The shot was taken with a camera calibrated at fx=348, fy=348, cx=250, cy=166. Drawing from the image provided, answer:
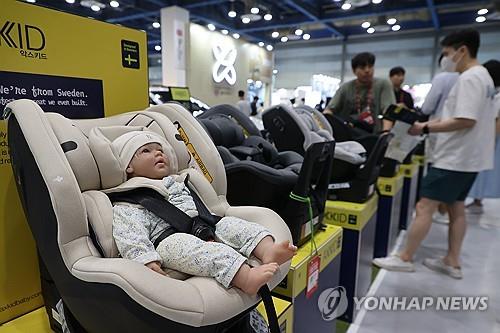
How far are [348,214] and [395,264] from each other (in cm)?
99

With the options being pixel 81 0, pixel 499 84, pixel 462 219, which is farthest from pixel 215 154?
pixel 81 0

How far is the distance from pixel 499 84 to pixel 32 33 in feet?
10.9

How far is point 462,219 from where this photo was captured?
2.32 m

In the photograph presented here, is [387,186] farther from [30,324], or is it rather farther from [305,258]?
[30,324]

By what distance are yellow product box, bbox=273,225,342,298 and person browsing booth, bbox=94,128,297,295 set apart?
0.34 meters

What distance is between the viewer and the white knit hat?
0.96 metres

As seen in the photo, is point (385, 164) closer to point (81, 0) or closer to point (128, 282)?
point (128, 282)

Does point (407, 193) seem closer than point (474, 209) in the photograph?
Yes

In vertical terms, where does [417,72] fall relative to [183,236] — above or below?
above

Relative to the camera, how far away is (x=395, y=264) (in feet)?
8.05

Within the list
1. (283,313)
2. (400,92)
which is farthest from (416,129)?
(400,92)

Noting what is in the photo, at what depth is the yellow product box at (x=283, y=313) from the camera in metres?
1.01

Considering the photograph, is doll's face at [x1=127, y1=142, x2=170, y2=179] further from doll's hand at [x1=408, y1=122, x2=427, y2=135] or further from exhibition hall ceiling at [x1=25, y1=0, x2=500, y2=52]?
exhibition hall ceiling at [x1=25, y1=0, x2=500, y2=52]

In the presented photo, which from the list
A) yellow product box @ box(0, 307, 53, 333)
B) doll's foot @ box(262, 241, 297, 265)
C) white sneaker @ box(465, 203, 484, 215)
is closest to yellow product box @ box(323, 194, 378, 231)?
doll's foot @ box(262, 241, 297, 265)
